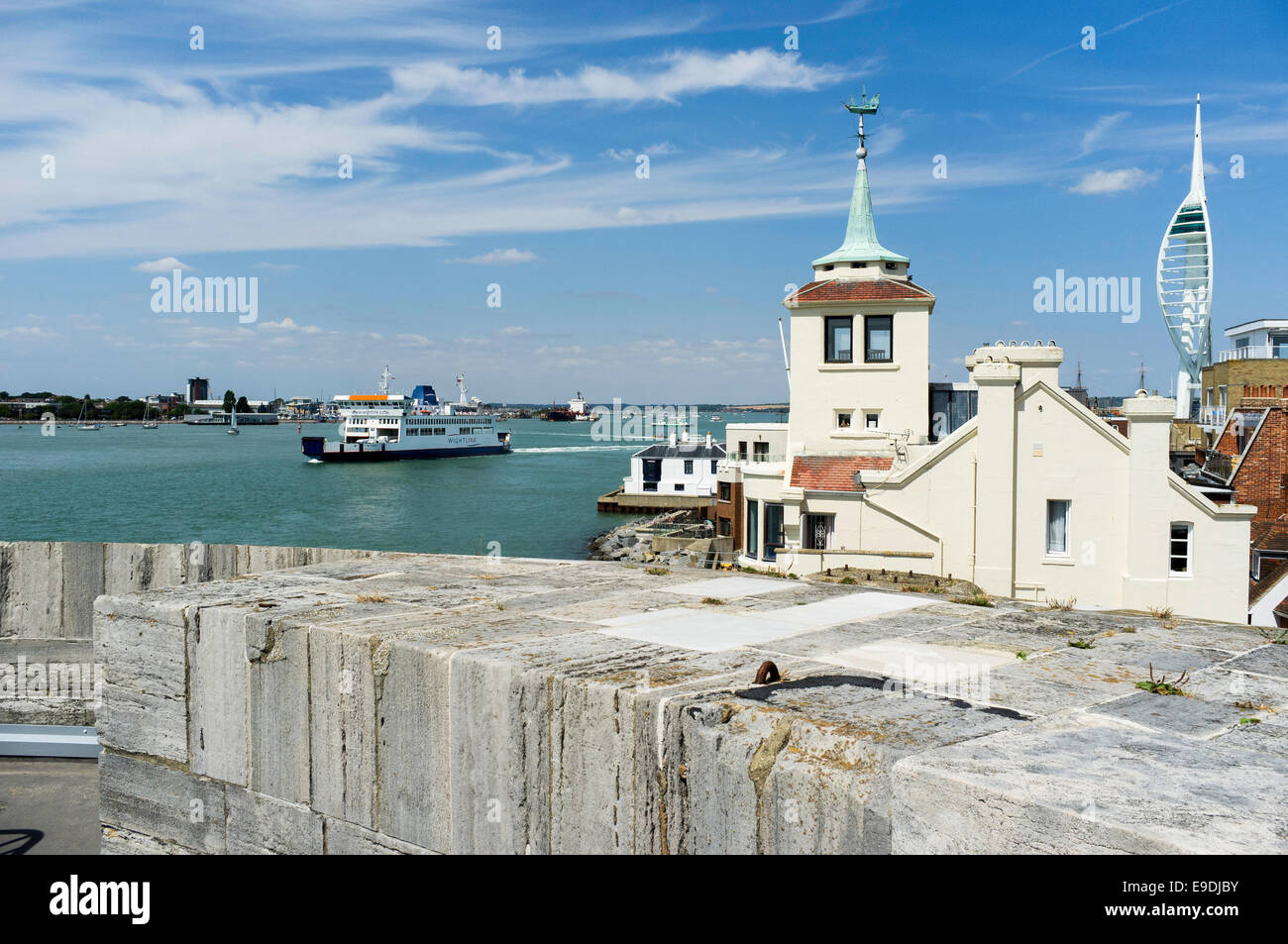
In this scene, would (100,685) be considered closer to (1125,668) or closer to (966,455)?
(1125,668)

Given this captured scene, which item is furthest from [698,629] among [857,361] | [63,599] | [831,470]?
[857,361]

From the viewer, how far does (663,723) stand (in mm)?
4102

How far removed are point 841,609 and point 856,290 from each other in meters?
21.3

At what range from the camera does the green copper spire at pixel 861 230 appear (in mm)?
29000

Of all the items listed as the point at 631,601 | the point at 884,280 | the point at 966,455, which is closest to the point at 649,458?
the point at 884,280

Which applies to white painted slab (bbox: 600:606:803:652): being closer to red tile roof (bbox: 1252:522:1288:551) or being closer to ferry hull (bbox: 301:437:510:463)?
red tile roof (bbox: 1252:522:1288:551)

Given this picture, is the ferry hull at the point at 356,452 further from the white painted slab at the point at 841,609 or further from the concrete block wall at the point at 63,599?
the white painted slab at the point at 841,609

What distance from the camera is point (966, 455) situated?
812 inches

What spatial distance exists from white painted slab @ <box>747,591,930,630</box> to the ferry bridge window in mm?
20670

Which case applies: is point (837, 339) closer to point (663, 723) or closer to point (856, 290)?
point (856, 290)

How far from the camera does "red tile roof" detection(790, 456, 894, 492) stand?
22.4 m

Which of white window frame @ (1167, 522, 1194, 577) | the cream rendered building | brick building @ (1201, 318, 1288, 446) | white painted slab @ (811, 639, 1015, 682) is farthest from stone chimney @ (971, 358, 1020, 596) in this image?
brick building @ (1201, 318, 1288, 446)

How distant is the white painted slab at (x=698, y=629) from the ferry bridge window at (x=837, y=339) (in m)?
21.6
